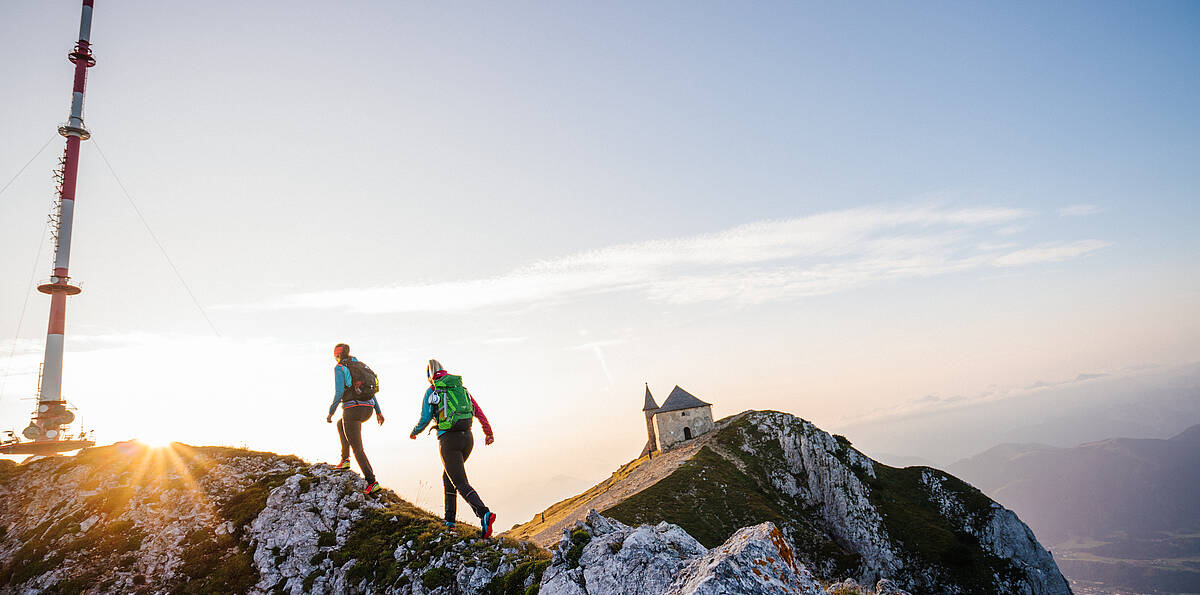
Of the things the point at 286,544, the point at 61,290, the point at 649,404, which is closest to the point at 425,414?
the point at 286,544

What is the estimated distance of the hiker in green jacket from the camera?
39.4ft

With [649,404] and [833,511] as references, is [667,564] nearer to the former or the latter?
[833,511]

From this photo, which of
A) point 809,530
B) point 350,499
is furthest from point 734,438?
point 350,499

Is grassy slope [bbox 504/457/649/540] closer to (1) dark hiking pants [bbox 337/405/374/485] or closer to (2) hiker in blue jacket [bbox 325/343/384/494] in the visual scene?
(1) dark hiking pants [bbox 337/405/374/485]

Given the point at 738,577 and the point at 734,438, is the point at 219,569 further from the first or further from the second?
the point at 734,438

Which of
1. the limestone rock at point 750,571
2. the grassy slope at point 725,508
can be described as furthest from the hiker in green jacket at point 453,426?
the grassy slope at point 725,508

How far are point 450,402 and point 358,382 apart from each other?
3993mm

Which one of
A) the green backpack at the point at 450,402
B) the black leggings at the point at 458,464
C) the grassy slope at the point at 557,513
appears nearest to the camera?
the black leggings at the point at 458,464

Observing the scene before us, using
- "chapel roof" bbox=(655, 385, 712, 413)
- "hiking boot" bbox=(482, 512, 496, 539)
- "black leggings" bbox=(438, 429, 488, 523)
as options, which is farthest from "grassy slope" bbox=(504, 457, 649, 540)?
"black leggings" bbox=(438, 429, 488, 523)

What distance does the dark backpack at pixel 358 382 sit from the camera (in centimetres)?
1427

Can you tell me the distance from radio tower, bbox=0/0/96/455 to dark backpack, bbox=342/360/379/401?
139 ft

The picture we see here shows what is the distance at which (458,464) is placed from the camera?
39.3 feet

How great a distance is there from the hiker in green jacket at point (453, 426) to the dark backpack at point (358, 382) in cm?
324

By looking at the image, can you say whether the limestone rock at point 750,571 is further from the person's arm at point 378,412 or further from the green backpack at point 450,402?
the person's arm at point 378,412
